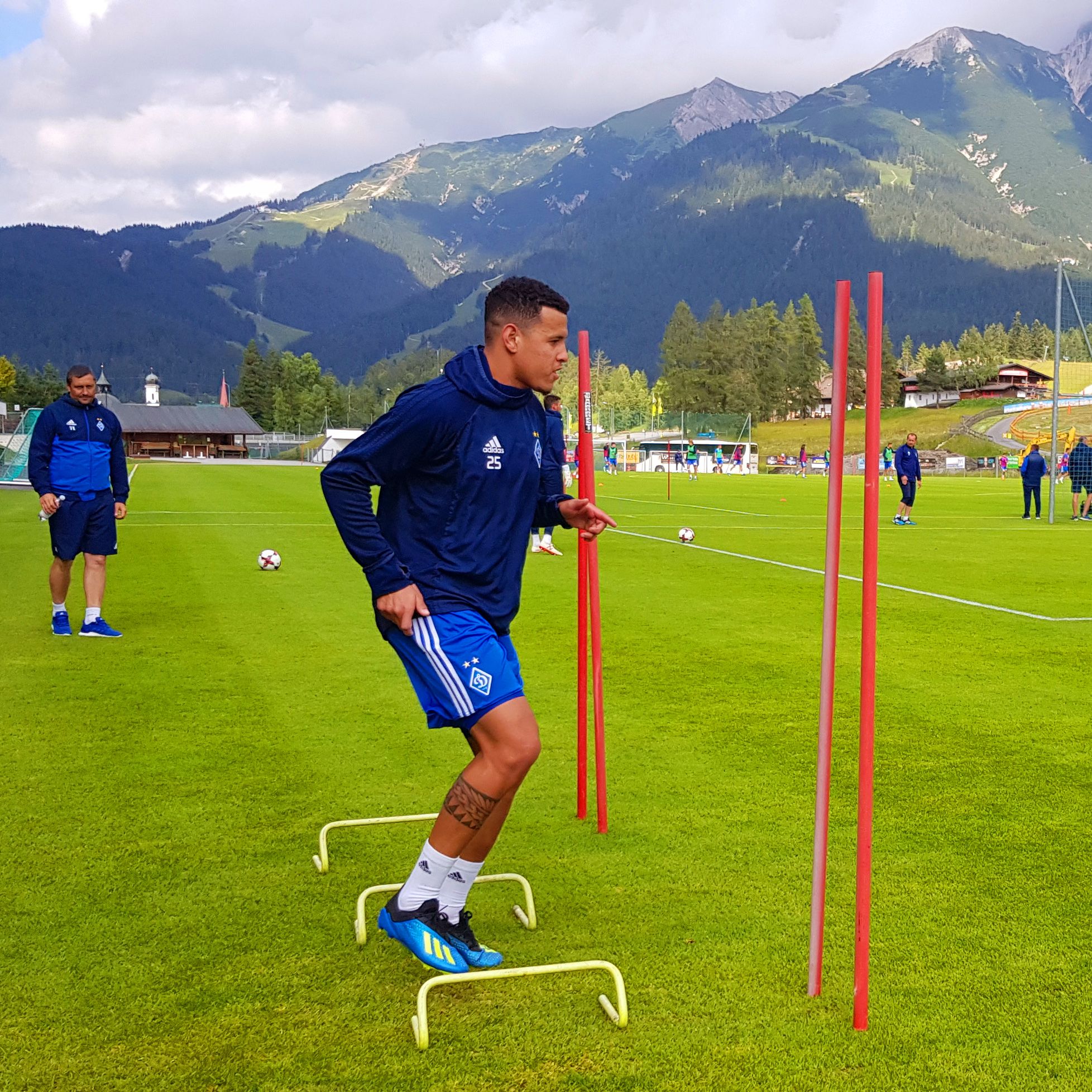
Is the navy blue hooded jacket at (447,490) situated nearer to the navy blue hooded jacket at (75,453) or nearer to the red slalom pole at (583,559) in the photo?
the red slalom pole at (583,559)

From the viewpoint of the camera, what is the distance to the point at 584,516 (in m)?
4.60

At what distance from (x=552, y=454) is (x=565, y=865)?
1.82m

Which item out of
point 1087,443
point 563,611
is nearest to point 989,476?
point 1087,443

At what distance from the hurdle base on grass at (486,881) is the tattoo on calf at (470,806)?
46 cm

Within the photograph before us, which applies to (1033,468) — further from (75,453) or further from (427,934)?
(427,934)

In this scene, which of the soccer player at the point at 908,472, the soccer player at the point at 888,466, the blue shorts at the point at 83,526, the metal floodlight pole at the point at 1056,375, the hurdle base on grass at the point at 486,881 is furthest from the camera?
the soccer player at the point at 888,466

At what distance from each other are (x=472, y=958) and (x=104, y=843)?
223 centimetres

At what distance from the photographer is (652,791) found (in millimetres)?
6289

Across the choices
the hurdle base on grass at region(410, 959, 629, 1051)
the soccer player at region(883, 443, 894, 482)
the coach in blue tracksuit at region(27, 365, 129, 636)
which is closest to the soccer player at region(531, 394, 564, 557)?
the hurdle base on grass at region(410, 959, 629, 1051)

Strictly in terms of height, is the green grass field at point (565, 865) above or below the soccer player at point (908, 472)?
below

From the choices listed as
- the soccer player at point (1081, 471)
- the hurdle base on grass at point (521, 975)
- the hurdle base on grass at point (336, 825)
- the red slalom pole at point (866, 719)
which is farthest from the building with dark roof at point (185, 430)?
the red slalom pole at point (866, 719)

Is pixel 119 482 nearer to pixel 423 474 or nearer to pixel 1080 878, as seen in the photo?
pixel 423 474

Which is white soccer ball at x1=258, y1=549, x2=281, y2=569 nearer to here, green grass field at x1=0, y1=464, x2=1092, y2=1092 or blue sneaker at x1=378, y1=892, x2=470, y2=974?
green grass field at x1=0, y1=464, x2=1092, y2=1092

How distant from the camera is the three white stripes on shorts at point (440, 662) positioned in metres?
4.11
